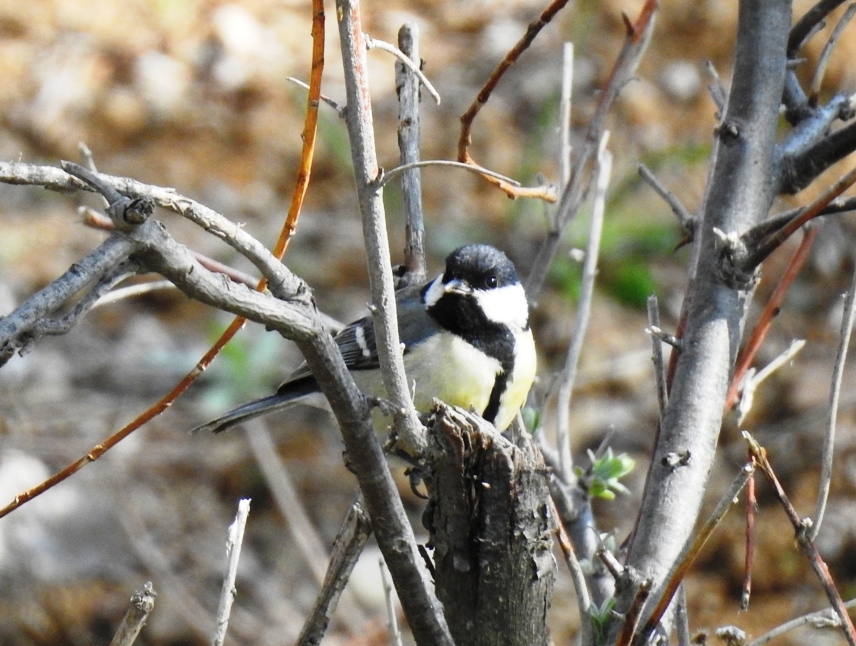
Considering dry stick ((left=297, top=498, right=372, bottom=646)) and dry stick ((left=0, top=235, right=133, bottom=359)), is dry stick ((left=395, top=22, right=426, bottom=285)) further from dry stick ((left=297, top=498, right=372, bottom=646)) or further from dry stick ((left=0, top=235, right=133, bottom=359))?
dry stick ((left=0, top=235, right=133, bottom=359))

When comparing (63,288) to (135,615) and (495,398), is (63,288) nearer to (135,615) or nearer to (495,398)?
(135,615)

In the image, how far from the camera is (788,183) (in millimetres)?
1828

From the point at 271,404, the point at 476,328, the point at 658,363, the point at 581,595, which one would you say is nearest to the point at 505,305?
the point at 476,328

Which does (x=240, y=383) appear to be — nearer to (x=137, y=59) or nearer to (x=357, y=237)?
(x=357, y=237)

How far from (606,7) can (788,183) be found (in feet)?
12.4

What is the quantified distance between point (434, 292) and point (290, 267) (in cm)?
174

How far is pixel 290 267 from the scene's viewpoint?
14.5 feet

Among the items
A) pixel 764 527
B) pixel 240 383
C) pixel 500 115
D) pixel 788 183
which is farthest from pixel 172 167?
pixel 788 183

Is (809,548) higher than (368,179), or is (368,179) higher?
(368,179)

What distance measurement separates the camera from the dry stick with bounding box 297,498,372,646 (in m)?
1.43

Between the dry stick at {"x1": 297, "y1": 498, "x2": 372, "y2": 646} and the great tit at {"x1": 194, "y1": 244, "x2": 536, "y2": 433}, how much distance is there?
103cm

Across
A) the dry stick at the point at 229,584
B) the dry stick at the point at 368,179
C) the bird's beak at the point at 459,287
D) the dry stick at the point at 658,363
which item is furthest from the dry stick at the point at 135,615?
the bird's beak at the point at 459,287

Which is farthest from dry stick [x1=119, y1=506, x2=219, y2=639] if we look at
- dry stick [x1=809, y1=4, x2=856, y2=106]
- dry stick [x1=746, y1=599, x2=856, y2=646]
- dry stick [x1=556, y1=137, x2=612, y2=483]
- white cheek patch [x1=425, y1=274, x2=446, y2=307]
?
dry stick [x1=809, y1=4, x2=856, y2=106]

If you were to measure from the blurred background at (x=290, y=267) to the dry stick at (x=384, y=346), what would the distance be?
188 cm
